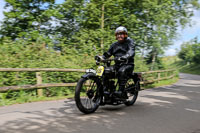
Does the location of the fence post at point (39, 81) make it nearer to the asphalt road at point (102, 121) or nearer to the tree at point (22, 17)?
the asphalt road at point (102, 121)

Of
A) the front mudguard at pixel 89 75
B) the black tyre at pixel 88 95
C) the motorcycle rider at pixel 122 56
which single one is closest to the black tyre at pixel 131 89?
the motorcycle rider at pixel 122 56

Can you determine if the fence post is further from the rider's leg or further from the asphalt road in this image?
the rider's leg

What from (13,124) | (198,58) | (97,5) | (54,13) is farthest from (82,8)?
(198,58)

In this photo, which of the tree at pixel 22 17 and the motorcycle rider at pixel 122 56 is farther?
the tree at pixel 22 17

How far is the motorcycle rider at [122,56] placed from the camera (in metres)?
5.21

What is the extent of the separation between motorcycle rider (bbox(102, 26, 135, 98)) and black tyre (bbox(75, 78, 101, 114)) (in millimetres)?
522

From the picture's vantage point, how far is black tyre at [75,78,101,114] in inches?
179

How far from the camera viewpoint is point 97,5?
1591 centimetres

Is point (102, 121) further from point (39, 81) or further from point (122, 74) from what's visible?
point (39, 81)

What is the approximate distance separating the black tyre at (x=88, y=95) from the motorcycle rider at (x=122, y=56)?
0.52 metres

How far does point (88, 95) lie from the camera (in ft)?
15.9

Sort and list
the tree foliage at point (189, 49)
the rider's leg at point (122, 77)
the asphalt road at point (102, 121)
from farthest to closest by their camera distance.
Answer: the tree foliage at point (189, 49) → the rider's leg at point (122, 77) → the asphalt road at point (102, 121)

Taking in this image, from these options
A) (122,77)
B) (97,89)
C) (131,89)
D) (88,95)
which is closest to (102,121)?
(88,95)

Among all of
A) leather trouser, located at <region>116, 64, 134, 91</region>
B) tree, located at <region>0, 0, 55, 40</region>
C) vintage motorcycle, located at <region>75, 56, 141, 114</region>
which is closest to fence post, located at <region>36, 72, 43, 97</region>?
vintage motorcycle, located at <region>75, 56, 141, 114</region>
